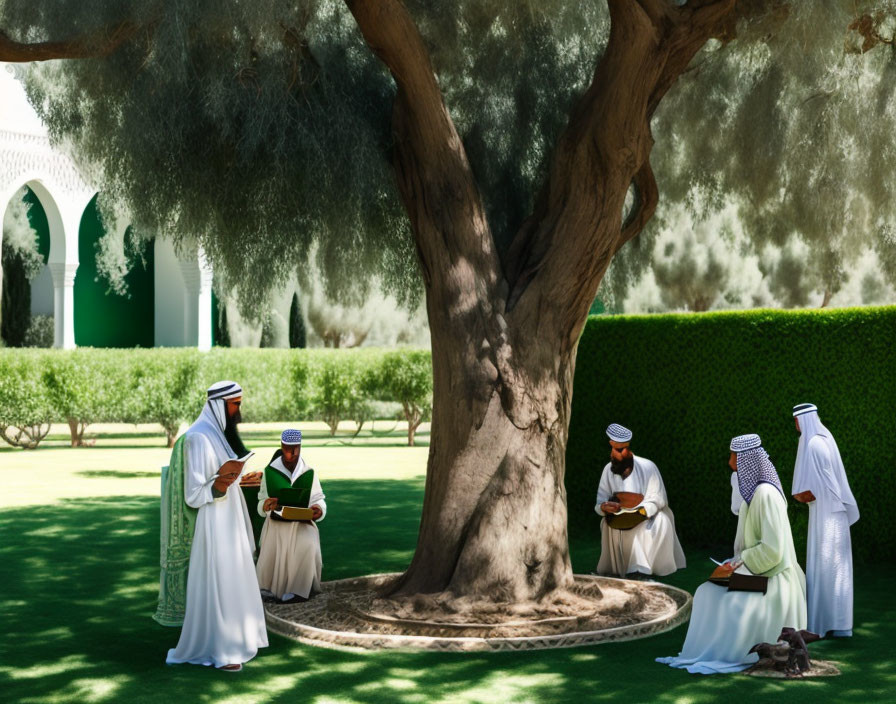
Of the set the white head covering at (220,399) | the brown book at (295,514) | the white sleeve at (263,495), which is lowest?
the brown book at (295,514)

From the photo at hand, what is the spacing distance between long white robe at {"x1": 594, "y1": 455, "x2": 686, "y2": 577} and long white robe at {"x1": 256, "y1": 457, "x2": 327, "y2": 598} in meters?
2.44

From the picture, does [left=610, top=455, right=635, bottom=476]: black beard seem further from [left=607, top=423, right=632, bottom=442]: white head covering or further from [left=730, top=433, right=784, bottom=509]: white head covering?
[left=730, top=433, right=784, bottom=509]: white head covering

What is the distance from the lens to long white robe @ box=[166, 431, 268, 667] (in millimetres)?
6332

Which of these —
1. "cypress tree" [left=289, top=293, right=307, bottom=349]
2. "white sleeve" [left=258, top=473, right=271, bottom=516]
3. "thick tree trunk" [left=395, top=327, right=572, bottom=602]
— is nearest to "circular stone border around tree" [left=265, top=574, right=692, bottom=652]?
"thick tree trunk" [left=395, top=327, right=572, bottom=602]

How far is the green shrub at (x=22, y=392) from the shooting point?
21.4m

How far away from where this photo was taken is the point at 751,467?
6082 millimetres

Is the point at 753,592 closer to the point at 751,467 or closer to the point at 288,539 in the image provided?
the point at 751,467

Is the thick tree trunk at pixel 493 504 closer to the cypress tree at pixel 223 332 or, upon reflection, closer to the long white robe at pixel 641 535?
the long white robe at pixel 641 535

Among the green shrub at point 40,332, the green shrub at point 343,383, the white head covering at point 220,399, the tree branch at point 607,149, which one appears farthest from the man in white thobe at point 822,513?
the green shrub at point 40,332

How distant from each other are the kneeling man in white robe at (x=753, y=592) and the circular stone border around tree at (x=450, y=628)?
0.87 meters

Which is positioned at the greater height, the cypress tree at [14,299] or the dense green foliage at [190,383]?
the cypress tree at [14,299]

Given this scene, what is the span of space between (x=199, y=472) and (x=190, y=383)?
16965 mm

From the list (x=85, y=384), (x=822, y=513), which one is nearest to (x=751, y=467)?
(x=822, y=513)

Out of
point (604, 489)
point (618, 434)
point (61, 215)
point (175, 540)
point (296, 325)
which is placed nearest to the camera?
point (175, 540)
